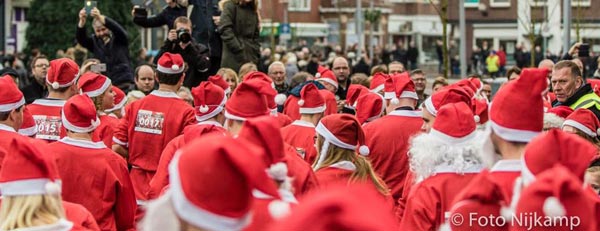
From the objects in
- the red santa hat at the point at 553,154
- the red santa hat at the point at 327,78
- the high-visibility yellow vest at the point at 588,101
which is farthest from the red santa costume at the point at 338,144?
the red santa hat at the point at 327,78

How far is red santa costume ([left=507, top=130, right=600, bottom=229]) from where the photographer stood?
5.16 meters

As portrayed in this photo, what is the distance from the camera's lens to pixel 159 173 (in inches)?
350

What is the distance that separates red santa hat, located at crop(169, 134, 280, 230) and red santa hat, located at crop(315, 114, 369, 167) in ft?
14.6

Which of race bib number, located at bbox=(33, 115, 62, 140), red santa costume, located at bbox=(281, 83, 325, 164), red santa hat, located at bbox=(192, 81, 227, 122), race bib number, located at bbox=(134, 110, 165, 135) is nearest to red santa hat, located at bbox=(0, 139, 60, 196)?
red santa hat, located at bbox=(192, 81, 227, 122)

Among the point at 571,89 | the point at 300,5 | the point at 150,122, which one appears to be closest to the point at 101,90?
the point at 150,122

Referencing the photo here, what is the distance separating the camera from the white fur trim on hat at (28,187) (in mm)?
5422

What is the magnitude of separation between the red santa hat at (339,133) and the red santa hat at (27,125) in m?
2.68

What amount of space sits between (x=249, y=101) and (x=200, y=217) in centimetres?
377

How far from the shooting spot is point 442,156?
22.4ft

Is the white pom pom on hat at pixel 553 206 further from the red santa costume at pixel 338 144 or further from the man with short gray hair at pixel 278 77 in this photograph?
the man with short gray hair at pixel 278 77

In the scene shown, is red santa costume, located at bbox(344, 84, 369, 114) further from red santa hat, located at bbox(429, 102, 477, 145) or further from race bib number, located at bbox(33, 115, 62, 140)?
red santa hat, located at bbox(429, 102, 477, 145)

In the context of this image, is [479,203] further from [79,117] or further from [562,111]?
[562,111]

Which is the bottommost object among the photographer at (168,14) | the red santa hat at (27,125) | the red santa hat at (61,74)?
the red santa hat at (27,125)

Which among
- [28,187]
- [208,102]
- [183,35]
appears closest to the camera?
[28,187]
